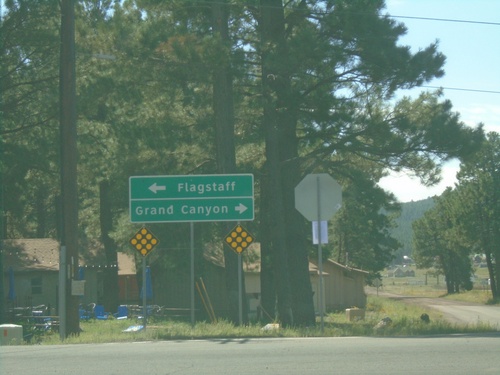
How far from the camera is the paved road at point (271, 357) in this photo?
1052 centimetres

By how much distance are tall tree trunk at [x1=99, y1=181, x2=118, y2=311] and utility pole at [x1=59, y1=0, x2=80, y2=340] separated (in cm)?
2086

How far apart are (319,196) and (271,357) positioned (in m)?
5.79

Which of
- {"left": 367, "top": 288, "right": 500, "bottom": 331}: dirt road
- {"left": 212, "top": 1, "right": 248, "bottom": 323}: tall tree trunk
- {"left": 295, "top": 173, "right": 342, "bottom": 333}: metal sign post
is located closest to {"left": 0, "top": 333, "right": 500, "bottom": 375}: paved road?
{"left": 295, "top": 173, "right": 342, "bottom": 333}: metal sign post

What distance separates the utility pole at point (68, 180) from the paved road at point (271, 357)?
5524 mm

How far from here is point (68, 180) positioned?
64.8ft

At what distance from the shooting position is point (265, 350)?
12430 millimetres

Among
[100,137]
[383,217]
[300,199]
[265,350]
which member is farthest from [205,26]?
[383,217]

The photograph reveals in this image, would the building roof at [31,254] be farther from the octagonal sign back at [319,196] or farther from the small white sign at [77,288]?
the octagonal sign back at [319,196]

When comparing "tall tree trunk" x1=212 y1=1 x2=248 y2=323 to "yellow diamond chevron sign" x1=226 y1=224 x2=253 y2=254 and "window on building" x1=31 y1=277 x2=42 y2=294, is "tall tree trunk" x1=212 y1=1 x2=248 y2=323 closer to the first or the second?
"yellow diamond chevron sign" x1=226 y1=224 x2=253 y2=254

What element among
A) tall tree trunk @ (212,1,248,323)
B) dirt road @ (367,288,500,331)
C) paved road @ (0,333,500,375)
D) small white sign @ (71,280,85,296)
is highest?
tall tree trunk @ (212,1,248,323)

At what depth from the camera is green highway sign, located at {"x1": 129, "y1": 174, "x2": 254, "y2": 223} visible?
62.3 ft

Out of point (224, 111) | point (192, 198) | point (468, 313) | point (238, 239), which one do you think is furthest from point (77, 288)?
point (468, 313)

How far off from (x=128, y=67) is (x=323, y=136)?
658 cm

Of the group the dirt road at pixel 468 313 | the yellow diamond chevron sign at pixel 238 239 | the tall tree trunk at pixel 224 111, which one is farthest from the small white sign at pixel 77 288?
the dirt road at pixel 468 313
